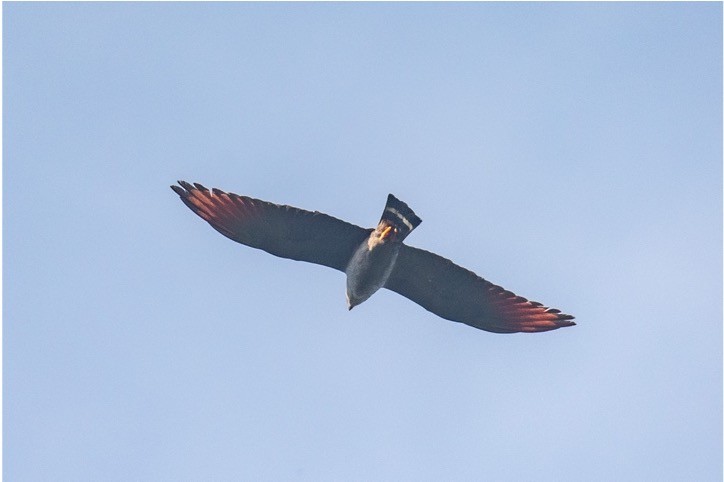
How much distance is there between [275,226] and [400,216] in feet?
6.91

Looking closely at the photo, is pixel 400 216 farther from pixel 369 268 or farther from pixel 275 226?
pixel 275 226

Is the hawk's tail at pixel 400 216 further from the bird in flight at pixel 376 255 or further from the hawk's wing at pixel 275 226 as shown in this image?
the hawk's wing at pixel 275 226

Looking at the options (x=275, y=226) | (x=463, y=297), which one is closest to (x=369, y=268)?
(x=275, y=226)

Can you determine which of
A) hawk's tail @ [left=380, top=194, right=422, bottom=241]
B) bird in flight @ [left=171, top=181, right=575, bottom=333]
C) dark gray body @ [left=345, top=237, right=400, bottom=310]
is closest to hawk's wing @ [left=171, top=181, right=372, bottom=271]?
bird in flight @ [left=171, top=181, right=575, bottom=333]

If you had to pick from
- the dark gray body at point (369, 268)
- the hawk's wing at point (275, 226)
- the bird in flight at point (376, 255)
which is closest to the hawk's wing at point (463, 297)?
the bird in flight at point (376, 255)

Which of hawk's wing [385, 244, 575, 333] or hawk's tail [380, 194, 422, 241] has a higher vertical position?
hawk's tail [380, 194, 422, 241]

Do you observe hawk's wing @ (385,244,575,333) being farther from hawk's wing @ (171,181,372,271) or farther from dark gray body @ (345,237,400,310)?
hawk's wing @ (171,181,372,271)

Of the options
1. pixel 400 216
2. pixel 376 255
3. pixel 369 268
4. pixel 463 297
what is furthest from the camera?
pixel 463 297

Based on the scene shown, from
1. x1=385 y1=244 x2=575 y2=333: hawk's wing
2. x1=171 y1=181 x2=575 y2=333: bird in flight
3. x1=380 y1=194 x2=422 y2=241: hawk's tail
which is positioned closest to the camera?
x1=380 y1=194 x2=422 y2=241: hawk's tail

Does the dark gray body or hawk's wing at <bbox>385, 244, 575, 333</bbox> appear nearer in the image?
the dark gray body

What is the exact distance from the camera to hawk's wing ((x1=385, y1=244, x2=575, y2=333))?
2012 cm

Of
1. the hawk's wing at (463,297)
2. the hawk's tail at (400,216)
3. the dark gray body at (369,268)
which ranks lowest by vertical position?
the dark gray body at (369,268)

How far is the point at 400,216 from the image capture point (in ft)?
62.7

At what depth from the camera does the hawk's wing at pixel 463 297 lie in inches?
792
